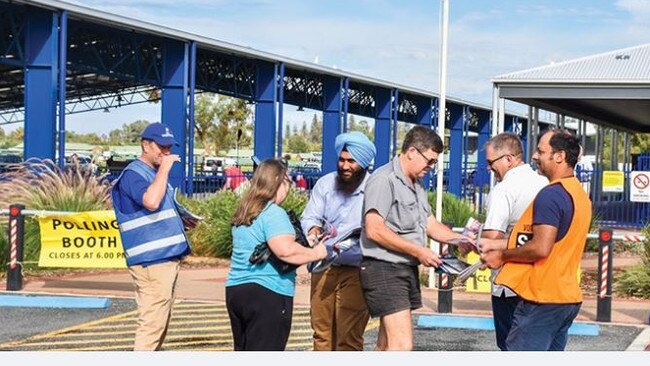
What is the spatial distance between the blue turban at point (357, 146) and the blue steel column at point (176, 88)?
22291 mm

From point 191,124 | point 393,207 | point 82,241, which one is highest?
point 191,124

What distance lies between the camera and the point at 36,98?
23125 mm

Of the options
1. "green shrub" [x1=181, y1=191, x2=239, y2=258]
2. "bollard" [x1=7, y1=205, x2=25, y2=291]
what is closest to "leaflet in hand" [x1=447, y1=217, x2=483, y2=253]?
"bollard" [x1=7, y1=205, x2=25, y2=291]

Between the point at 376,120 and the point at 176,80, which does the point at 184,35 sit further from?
the point at 376,120

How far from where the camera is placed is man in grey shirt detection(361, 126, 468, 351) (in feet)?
→ 19.4

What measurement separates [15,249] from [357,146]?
727cm

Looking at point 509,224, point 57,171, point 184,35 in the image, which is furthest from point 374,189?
point 184,35

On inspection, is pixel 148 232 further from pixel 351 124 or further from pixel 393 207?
pixel 351 124

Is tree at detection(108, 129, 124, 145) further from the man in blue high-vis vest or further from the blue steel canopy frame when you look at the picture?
the man in blue high-vis vest

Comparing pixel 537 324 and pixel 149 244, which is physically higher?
pixel 149 244

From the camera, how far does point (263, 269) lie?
19.4 ft

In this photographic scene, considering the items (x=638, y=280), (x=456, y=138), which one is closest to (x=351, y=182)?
(x=638, y=280)

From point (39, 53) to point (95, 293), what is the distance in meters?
12.0

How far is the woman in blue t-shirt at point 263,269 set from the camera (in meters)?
5.88
